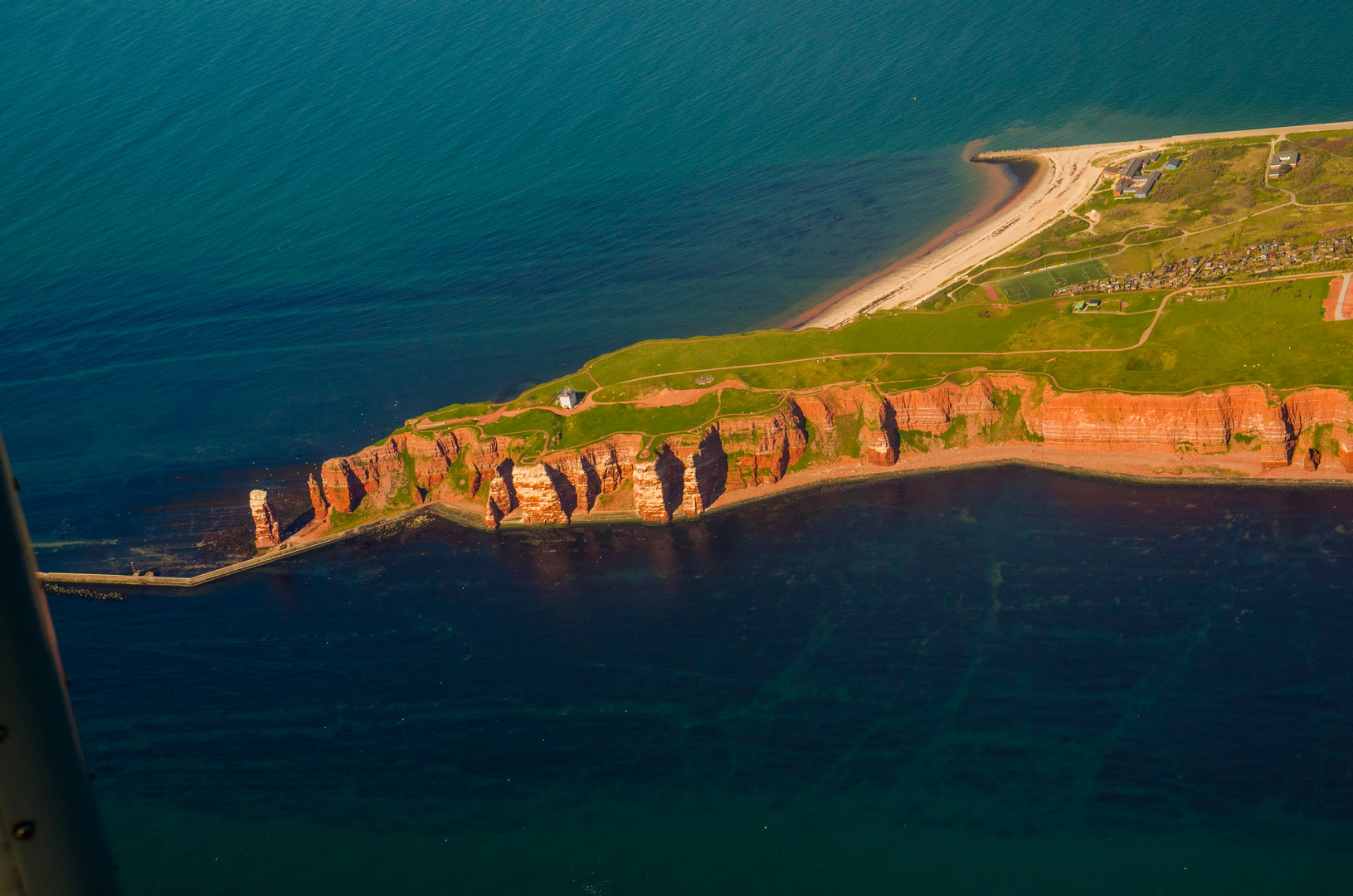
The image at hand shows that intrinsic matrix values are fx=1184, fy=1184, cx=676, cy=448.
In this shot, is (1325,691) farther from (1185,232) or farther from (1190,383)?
(1185,232)

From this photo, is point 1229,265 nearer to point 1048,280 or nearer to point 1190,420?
point 1048,280

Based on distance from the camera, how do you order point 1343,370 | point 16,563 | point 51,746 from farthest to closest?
1. point 1343,370
2. point 51,746
3. point 16,563

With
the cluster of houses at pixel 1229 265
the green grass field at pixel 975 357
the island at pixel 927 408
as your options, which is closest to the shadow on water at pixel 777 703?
the island at pixel 927 408

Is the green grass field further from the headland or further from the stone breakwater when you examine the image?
the stone breakwater

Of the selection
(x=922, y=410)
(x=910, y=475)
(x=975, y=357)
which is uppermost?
(x=975, y=357)

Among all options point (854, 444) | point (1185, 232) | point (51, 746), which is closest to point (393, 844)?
point (854, 444)

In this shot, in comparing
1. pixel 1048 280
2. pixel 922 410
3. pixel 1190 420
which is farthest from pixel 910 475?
pixel 1048 280
